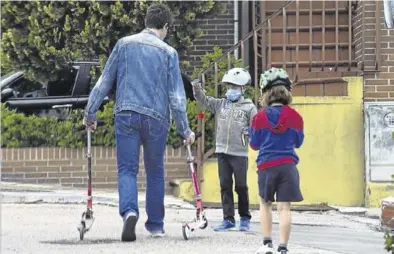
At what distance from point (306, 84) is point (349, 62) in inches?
23.2

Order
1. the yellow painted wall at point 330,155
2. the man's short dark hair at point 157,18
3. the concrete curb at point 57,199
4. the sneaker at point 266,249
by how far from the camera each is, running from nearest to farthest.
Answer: the sneaker at point 266,249
the man's short dark hair at point 157,18
the concrete curb at point 57,199
the yellow painted wall at point 330,155

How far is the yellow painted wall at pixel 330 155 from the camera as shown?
36.5 feet

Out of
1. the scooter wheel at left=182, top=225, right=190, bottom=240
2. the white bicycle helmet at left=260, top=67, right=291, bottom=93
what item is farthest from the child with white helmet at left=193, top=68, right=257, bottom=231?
the white bicycle helmet at left=260, top=67, right=291, bottom=93

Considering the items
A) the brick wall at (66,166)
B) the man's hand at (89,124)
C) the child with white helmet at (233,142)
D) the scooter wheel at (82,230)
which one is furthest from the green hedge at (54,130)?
the scooter wheel at (82,230)

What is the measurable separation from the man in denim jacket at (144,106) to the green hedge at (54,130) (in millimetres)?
4301

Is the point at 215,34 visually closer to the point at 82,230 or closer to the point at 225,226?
the point at 225,226

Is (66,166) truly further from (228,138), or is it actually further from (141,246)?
(141,246)

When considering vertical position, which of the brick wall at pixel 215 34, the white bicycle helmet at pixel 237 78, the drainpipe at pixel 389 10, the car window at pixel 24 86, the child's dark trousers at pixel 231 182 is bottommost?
the child's dark trousers at pixel 231 182

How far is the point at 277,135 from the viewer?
6.55 meters

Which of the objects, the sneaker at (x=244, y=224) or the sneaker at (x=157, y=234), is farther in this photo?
the sneaker at (x=244, y=224)

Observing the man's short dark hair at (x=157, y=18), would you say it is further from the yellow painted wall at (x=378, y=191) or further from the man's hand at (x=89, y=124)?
the yellow painted wall at (x=378, y=191)

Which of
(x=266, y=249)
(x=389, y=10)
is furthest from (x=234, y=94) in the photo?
(x=266, y=249)

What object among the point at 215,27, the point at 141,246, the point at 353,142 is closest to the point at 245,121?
the point at 141,246

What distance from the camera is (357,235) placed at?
28.4 feet
